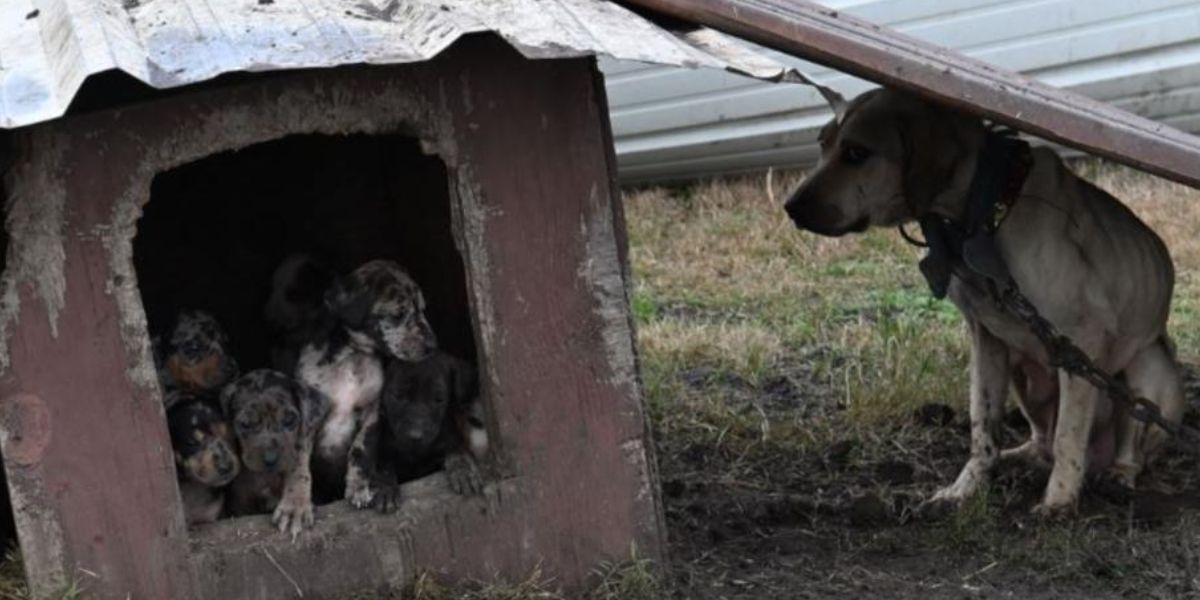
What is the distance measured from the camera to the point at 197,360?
5.09 metres

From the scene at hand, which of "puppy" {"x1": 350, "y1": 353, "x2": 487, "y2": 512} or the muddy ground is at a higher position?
"puppy" {"x1": 350, "y1": 353, "x2": 487, "y2": 512}

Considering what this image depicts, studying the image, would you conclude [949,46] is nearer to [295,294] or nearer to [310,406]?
[295,294]

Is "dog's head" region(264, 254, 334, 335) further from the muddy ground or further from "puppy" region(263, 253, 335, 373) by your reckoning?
the muddy ground

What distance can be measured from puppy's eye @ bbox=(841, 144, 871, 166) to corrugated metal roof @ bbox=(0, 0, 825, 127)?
118 centimetres

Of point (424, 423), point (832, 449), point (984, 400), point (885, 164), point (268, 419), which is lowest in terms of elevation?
point (832, 449)

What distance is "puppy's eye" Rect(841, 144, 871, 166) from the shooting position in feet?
18.7

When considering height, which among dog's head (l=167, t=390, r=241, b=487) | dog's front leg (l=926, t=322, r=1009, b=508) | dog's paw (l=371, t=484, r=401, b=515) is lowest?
dog's front leg (l=926, t=322, r=1009, b=508)

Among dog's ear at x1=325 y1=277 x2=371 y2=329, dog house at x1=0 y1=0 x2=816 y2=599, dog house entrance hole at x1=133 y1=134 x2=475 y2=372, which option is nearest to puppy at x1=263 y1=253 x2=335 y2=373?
dog's ear at x1=325 y1=277 x2=371 y2=329

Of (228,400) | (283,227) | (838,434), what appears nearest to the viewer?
(228,400)

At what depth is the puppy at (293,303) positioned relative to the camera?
5.50 m

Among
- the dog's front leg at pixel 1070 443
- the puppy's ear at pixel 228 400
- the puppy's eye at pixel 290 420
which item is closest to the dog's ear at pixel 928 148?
the dog's front leg at pixel 1070 443

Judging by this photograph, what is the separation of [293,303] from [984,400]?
6.79 feet

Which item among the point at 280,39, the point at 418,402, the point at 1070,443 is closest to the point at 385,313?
the point at 418,402

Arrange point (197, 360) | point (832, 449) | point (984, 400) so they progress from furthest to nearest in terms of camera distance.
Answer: point (832, 449) → point (984, 400) → point (197, 360)
